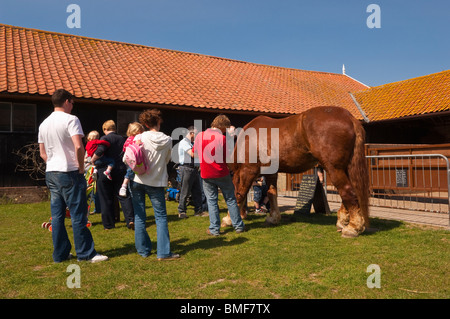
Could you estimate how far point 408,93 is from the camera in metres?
15.1

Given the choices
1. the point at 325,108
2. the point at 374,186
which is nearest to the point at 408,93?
the point at 374,186

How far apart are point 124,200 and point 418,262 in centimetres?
455

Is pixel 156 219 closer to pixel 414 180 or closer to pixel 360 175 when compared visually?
Result: pixel 360 175

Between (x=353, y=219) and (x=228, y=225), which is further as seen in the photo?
(x=228, y=225)

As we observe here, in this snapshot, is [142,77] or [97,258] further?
[142,77]

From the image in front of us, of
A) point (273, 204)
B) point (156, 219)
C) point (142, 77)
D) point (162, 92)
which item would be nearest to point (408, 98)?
point (162, 92)

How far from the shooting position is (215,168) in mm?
5035

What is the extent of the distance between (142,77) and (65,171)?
32.1 feet

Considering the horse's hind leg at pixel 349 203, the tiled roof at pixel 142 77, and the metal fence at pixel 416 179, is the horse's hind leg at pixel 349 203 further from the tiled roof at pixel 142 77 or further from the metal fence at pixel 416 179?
the tiled roof at pixel 142 77

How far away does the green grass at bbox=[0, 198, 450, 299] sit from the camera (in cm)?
296

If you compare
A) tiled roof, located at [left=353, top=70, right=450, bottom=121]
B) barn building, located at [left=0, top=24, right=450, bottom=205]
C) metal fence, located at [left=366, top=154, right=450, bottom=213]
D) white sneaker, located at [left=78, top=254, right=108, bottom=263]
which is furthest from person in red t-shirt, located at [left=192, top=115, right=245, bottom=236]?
tiled roof, located at [left=353, top=70, right=450, bottom=121]

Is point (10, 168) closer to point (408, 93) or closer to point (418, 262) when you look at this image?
point (418, 262)

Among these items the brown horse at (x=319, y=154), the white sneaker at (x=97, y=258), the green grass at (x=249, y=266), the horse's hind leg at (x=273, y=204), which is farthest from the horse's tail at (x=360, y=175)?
the white sneaker at (x=97, y=258)
